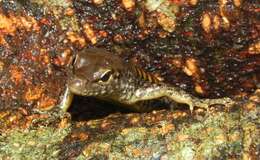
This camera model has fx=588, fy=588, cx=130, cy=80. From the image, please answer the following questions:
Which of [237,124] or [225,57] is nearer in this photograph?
[237,124]

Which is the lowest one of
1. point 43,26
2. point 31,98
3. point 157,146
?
point 157,146

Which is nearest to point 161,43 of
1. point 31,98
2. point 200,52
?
point 200,52

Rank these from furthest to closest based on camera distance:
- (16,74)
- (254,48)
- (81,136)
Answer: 1. (254,48)
2. (16,74)
3. (81,136)

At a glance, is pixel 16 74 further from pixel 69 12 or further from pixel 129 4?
pixel 129 4

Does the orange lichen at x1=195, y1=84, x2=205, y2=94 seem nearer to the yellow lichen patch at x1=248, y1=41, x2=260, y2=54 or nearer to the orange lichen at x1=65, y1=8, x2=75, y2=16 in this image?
the yellow lichen patch at x1=248, y1=41, x2=260, y2=54

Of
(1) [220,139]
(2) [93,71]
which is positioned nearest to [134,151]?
(1) [220,139]

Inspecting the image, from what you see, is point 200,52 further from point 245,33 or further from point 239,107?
point 239,107

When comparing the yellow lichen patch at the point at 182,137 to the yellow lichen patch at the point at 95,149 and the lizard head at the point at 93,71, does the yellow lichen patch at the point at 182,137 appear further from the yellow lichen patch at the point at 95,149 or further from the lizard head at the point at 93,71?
the lizard head at the point at 93,71

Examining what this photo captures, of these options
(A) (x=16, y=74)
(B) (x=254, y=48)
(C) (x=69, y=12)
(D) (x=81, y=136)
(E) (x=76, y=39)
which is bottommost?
(D) (x=81, y=136)
